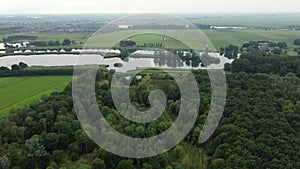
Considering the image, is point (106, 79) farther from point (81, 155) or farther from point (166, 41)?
point (166, 41)

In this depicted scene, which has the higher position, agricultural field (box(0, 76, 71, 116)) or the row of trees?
the row of trees

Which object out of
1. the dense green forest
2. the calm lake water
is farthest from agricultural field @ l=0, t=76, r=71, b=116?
the calm lake water

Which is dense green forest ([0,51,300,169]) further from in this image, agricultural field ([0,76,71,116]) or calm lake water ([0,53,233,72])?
calm lake water ([0,53,233,72])

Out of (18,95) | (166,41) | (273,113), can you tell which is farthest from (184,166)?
(166,41)

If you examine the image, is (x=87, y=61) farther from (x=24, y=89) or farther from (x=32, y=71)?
(x=24, y=89)

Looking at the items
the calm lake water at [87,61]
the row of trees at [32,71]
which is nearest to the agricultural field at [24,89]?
the row of trees at [32,71]
